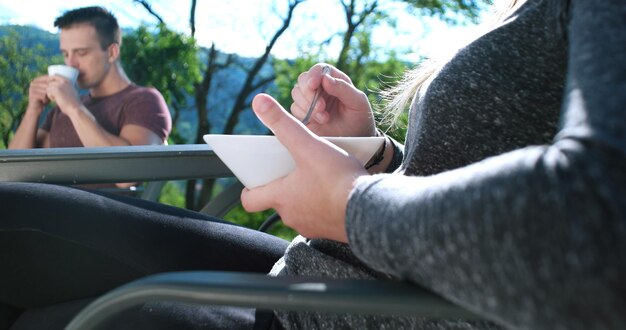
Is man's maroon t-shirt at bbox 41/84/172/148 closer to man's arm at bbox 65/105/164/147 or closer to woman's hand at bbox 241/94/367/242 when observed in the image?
man's arm at bbox 65/105/164/147

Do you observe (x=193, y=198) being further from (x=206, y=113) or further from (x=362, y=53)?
(x=362, y=53)

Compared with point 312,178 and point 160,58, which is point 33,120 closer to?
point 312,178

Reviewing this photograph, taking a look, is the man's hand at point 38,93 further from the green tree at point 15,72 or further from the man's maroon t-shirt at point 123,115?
the green tree at point 15,72

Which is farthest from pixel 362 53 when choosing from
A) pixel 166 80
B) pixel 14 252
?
pixel 14 252

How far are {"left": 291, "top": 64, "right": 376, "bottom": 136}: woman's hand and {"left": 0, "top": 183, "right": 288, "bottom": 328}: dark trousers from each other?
31 cm

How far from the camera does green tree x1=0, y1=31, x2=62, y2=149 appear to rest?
5480 mm

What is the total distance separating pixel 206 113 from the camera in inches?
312

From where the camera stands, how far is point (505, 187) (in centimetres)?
53

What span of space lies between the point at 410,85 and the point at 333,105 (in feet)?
0.54

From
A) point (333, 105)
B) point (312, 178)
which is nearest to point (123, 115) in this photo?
point (333, 105)

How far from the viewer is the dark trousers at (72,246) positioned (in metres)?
0.98

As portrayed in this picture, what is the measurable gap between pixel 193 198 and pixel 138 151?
6.86 meters

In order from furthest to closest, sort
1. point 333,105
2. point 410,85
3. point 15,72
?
→ point 15,72
point 333,105
point 410,85

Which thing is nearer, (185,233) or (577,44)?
(577,44)
